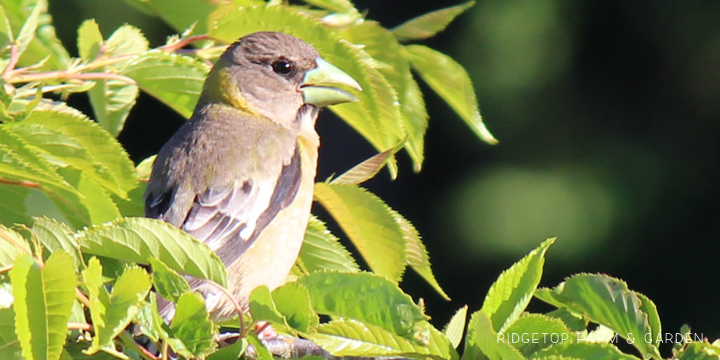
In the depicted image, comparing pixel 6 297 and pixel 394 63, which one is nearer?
pixel 6 297

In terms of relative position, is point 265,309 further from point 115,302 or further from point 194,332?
point 115,302

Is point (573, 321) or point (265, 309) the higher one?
point (265, 309)

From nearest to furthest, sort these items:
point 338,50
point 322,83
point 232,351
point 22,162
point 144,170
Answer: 1. point 232,351
2. point 22,162
3. point 338,50
4. point 144,170
5. point 322,83

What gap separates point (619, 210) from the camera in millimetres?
9375

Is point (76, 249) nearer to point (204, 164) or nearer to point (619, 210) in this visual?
point (204, 164)

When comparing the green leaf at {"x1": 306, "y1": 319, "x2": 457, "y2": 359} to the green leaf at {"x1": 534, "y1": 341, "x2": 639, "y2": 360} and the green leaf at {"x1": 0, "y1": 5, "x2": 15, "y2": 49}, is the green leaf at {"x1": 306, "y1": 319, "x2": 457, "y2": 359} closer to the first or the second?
the green leaf at {"x1": 534, "y1": 341, "x2": 639, "y2": 360}

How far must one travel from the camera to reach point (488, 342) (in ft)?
5.62

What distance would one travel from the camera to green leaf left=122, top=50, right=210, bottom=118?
2.53 m

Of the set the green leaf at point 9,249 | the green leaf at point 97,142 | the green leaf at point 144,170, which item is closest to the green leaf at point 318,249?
the green leaf at point 144,170

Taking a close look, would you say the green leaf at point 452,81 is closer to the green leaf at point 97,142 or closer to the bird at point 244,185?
the bird at point 244,185

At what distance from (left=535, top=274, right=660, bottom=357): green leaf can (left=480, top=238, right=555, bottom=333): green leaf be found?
0.16 meters

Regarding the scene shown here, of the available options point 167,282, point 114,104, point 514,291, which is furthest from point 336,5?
point 167,282

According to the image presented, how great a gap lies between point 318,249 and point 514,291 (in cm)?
100

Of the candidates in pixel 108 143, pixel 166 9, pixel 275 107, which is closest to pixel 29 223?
pixel 108 143
